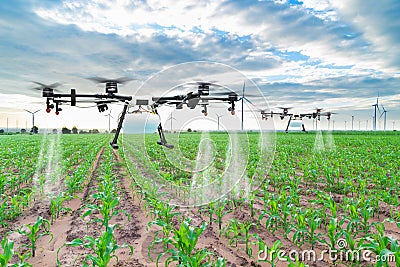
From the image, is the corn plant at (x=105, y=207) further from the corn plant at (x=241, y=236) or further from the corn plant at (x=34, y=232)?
the corn plant at (x=241, y=236)

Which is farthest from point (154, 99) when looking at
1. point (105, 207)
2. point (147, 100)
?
point (105, 207)

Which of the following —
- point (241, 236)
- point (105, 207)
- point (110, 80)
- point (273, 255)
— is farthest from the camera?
point (110, 80)

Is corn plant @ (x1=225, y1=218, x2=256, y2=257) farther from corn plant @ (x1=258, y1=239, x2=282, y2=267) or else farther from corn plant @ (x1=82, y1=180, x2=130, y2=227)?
corn plant @ (x1=82, y1=180, x2=130, y2=227)

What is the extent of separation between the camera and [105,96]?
6938 millimetres

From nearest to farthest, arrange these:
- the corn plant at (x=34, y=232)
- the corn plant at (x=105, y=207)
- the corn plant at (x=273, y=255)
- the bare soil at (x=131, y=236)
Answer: the corn plant at (x=273, y=255), the bare soil at (x=131, y=236), the corn plant at (x=34, y=232), the corn plant at (x=105, y=207)

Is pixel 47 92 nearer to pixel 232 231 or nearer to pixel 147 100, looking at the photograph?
pixel 147 100

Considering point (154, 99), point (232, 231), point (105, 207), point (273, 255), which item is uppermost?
point (154, 99)

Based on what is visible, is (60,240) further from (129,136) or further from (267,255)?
(267,255)

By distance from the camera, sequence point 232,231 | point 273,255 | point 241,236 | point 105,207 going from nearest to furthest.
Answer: point 273,255
point 241,236
point 232,231
point 105,207

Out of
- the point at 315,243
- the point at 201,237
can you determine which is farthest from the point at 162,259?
the point at 315,243

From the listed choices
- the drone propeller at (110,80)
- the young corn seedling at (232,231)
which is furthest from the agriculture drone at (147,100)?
the young corn seedling at (232,231)

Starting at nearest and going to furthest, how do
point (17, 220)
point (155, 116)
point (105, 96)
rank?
point (155, 116), point (17, 220), point (105, 96)

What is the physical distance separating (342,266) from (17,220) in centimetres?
613

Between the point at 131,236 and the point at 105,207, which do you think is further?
the point at 105,207
